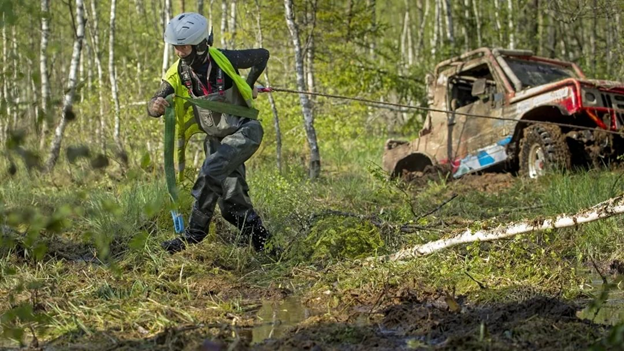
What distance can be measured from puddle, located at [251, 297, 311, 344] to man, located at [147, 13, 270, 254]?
53.0 inches

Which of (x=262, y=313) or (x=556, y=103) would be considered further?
(x=556, y=103)

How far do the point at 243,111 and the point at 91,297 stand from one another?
201 cm

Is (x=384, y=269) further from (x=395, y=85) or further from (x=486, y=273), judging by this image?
(x=395, y=85)

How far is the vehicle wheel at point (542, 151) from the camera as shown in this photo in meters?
10.8

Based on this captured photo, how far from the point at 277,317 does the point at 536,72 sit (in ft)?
26.4

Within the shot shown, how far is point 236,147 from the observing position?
686 centimetres

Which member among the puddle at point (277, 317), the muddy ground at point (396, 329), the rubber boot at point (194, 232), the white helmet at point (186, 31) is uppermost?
the white helmet at point (186, 31)

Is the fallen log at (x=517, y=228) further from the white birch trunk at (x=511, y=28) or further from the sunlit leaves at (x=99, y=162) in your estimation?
the white birch trunk at (x=511, y=28)

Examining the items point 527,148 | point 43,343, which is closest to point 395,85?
point 527,148

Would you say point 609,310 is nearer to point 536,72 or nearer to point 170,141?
point 170,141

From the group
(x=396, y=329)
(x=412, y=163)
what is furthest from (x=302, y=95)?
(x=396, y=329)

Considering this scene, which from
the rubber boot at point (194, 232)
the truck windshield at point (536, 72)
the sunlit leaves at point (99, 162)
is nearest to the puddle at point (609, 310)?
the sunlit leaves at point (99, 162)

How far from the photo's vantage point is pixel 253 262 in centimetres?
691

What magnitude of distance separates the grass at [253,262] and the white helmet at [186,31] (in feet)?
3.45
